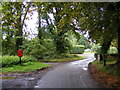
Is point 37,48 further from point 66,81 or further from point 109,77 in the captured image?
point 109,77

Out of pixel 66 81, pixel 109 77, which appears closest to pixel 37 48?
pixel 66 81

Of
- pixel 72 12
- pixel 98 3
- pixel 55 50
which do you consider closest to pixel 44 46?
pixel 55 50

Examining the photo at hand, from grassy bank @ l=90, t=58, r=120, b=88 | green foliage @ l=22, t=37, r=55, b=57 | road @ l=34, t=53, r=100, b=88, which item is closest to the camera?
road @ l=34, t=53, r=100, b=88

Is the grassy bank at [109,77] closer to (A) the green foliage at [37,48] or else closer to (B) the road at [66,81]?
(B) the road at [66,81]

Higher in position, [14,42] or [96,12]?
[96,12]

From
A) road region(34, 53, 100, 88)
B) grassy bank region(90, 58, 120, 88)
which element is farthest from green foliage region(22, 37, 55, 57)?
grassy bank region(90, 58, 120, 88)

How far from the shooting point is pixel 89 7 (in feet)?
26.0

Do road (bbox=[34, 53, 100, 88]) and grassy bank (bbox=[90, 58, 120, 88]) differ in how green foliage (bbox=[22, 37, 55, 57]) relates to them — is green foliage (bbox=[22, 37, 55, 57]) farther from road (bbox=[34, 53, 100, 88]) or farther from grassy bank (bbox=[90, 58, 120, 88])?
grassy bank (bbox=[90, 58, 120, 88])

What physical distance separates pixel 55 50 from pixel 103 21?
604 inches

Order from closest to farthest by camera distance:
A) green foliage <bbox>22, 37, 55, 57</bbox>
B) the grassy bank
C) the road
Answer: the road < the grassy bank < green foliage <bbox>22, 37, 55, 57</bbox>

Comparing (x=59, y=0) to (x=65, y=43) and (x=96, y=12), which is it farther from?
(x=65, y=43)

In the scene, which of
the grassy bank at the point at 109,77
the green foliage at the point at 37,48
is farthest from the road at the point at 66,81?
the green foliage at the point at 37,48

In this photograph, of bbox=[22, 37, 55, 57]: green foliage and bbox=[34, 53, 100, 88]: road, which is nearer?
bbox=[34, 53, 100, 88]: road

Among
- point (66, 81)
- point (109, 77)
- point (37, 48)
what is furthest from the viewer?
point (37, 48)
